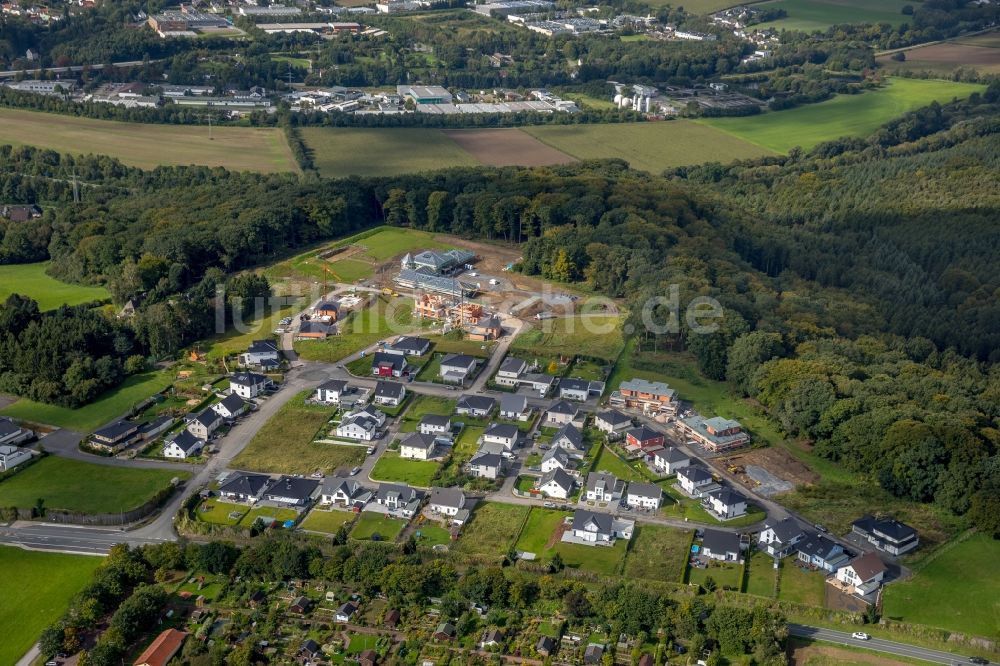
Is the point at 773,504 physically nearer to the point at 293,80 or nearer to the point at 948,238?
the point at 948,238

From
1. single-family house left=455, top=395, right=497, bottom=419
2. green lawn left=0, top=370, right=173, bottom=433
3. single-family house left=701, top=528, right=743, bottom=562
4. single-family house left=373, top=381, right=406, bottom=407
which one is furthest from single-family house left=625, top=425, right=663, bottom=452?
green lawn left=0, top=370, right=173, bottom=433

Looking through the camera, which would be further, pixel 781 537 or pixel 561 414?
pixel 561 414

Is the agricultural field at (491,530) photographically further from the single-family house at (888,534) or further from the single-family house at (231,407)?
the single-family house at (231,407)

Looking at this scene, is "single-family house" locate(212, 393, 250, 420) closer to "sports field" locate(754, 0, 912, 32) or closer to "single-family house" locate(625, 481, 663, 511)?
"single-family house" locate(625, 481, 663, 511)

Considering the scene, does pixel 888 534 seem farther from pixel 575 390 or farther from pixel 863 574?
pixel 575 390

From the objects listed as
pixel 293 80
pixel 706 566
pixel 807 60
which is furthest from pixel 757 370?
pixel 807 60

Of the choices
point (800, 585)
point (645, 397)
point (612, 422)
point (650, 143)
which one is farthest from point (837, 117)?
point (800, 585)

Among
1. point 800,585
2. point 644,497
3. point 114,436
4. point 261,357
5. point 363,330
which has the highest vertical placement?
point 363,330
